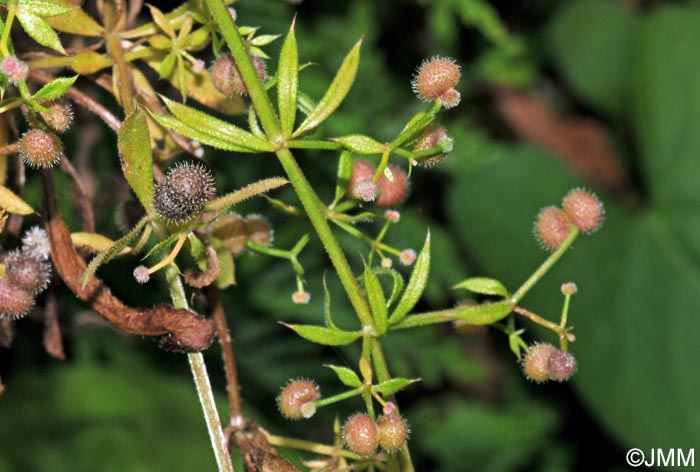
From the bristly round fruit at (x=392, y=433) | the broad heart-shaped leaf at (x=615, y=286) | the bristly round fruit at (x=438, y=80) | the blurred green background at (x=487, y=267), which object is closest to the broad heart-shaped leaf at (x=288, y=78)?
the bristly round fruit at (x=438, y=80)

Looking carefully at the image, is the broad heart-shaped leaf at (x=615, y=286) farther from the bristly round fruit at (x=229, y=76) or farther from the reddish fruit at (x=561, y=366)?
the bristly round fruit at (x=229, y=76)

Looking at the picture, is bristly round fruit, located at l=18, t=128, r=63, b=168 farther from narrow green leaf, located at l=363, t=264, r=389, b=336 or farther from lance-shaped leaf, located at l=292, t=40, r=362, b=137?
narrow green leaf, located at l=363, t=264, r=389, b=336

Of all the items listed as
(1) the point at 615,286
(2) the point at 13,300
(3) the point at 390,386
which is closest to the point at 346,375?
(3) the point at 390,386

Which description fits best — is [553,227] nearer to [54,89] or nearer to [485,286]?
[485,286]

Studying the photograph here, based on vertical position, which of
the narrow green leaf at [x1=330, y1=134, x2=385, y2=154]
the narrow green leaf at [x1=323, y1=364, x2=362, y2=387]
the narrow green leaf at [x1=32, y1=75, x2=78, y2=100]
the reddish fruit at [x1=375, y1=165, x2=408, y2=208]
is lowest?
the narrow green leaf at [x1=323, y1=364, x2=362, y2=387]

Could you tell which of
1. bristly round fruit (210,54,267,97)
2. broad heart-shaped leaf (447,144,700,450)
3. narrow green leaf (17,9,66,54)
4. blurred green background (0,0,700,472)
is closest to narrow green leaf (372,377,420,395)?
bristly round fruit (210,54,267,97)
